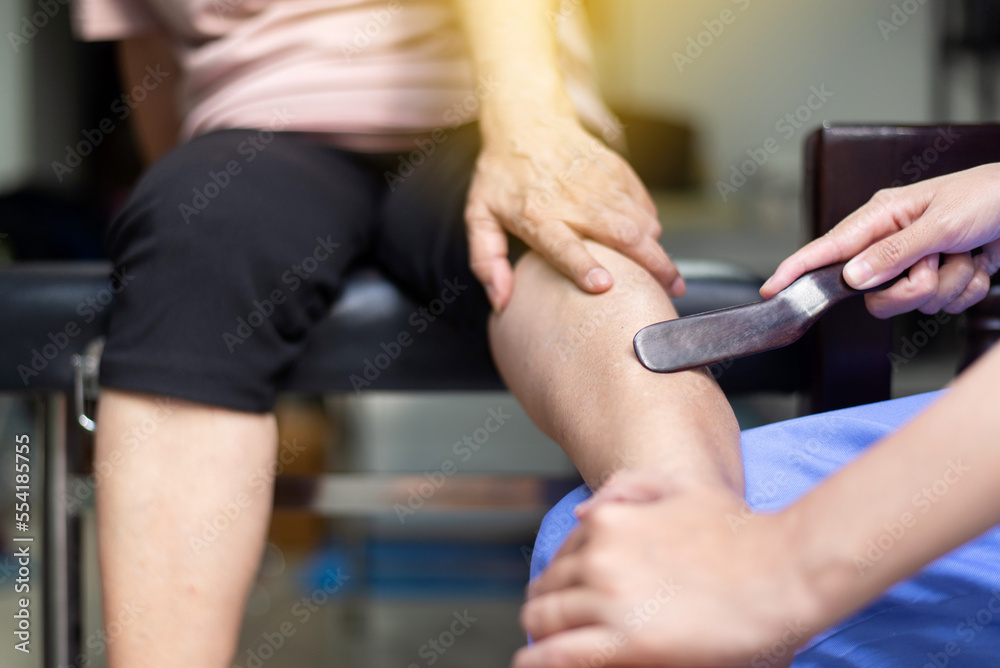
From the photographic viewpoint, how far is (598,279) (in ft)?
1.52

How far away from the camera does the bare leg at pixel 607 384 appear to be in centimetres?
37

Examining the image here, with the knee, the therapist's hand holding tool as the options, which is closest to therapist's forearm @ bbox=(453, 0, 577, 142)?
the knee

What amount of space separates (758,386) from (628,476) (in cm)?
40

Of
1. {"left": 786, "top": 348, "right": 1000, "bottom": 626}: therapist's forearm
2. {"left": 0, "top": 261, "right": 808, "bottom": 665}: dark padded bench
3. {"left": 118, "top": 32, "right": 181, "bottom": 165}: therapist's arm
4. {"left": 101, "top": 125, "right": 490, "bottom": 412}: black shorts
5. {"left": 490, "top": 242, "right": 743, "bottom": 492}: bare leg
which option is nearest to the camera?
{"left": 786, "top": 348, "right": 1000, "bottom": 626}: therapist's forearm

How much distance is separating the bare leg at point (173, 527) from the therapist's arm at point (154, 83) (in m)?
0.53

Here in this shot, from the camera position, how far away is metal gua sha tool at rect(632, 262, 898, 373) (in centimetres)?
42

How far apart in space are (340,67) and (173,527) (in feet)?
1.45

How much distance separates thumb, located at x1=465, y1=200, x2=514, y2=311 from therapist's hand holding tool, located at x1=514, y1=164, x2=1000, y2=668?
25cm

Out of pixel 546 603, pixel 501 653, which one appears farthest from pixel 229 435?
pixel 501 653

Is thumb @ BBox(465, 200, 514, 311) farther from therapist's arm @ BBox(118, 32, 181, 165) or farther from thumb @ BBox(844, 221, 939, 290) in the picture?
therapist's arm @ BBox(118, 32, 181, 165)

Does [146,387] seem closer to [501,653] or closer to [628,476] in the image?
[628,476]

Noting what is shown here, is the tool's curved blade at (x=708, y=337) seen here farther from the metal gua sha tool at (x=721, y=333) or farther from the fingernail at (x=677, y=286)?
the fingernail at (x=677, y=286)

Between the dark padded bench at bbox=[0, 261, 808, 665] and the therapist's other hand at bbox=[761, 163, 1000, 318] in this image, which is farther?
the dark padded bench at bbox=[0, 261, 808, 665]

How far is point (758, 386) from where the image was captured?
0.69 m
